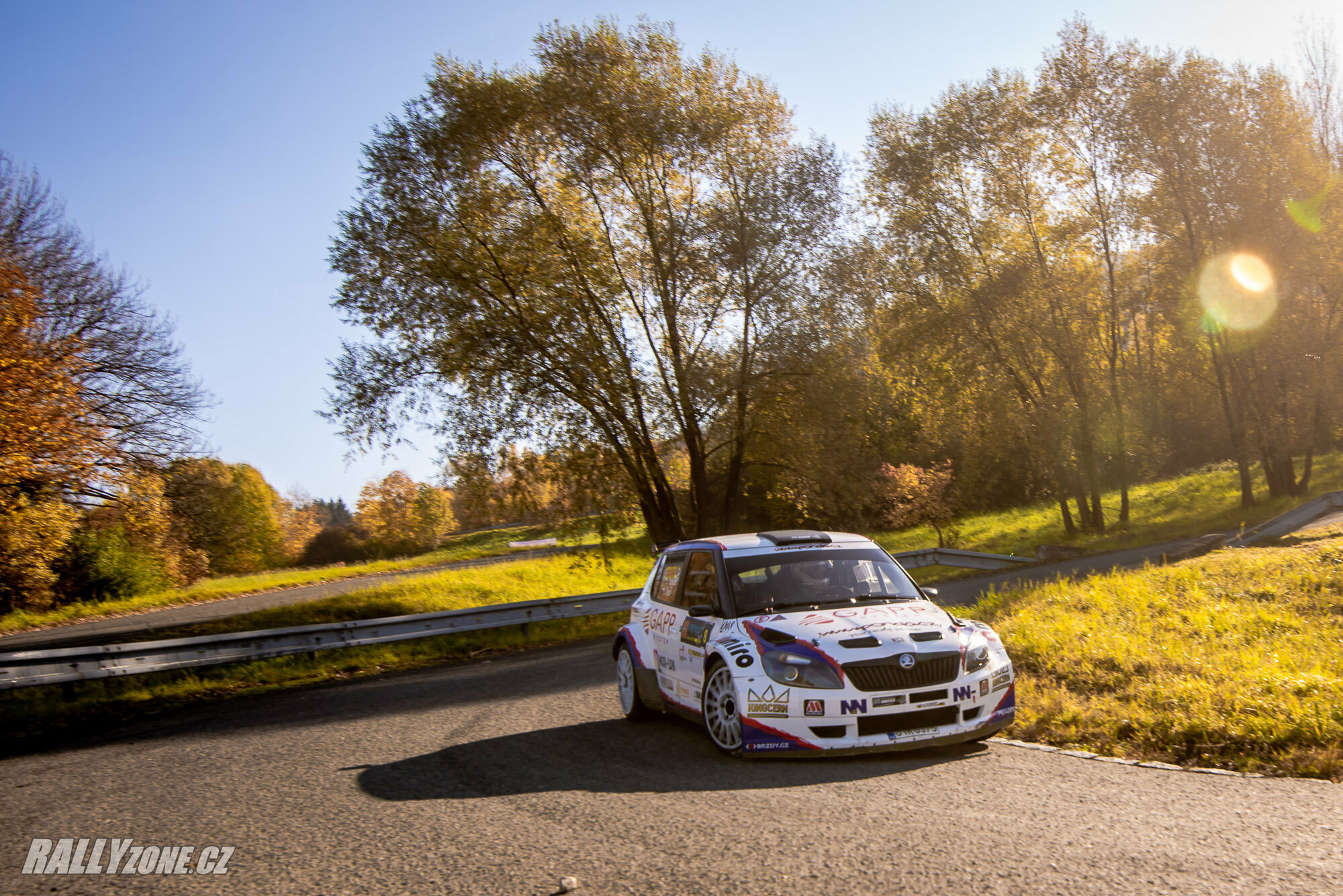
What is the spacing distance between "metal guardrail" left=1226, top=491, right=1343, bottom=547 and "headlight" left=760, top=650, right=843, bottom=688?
1863 centimetres

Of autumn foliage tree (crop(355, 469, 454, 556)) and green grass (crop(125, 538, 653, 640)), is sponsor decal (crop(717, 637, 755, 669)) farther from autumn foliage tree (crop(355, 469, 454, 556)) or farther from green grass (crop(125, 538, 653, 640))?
autumn foliage tree (crop(355, 469, 454, 556))

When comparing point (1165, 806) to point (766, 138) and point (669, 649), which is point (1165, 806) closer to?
point (669, 649)

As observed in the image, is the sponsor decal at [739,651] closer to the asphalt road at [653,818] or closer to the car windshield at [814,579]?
the car windshield at [814,579]

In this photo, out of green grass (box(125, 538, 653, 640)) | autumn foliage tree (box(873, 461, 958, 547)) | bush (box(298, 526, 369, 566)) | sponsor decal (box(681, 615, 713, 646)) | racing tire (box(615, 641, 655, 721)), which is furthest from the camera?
bush (box(298, 526, 369, 566))

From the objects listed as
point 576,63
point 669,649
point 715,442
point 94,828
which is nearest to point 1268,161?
point 715,442

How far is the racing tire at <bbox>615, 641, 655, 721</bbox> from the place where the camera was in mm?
8609

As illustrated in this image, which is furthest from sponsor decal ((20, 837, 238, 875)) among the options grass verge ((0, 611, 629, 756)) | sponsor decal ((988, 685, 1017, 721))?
sponsor decal ((988, 685, 1017, 721))

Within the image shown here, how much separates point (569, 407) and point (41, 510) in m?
12.5

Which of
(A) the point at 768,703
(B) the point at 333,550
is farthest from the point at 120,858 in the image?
(B) the point at 333,550

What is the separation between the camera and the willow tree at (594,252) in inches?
772

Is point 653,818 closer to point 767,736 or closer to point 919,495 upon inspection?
point 767,736

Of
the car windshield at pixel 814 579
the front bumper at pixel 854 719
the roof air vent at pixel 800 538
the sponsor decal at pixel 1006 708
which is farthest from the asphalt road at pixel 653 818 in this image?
the roof air vent at pixel 800 538

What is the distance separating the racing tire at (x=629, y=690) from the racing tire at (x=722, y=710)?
1.39 m

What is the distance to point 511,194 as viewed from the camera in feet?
66.6
